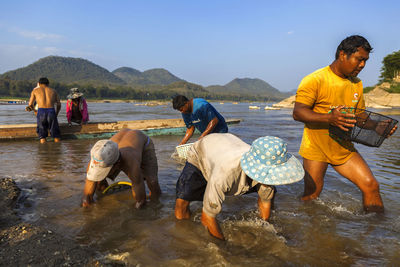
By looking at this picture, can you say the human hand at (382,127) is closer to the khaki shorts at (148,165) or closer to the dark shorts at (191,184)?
the dark shorts at (191,184)

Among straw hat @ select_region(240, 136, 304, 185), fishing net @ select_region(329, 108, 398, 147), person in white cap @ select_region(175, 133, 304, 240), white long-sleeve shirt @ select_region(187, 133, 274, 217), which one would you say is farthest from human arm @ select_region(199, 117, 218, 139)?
straw hat @ select_region(240, 136, 304, 185)

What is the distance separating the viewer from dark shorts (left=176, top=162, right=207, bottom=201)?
9.15 ft

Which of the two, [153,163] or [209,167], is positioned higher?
[209,167]

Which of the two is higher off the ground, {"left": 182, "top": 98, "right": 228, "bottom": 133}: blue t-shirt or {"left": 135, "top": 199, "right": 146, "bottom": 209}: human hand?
{"left": 182, "top": 98, "right": 228, "bottom": 133}: blue t-shirt

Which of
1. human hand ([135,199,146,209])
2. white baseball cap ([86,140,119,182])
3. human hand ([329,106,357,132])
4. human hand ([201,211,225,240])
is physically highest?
human hand ([329,106,357,132])

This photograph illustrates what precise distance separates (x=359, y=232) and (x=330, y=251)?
0.57 m

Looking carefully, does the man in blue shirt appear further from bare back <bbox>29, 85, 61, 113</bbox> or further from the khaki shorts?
bare back <bbox>29, 85, 61, 113</bbox>

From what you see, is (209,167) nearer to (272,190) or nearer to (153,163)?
(272,190)

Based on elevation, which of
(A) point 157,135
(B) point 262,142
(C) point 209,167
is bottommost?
(A) point 157,135

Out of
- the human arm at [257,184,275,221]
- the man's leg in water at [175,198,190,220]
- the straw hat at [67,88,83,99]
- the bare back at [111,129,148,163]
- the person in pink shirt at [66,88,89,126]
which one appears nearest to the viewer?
the human arm at [257,184,275,221]

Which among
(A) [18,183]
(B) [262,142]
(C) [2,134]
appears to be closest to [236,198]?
(B) [262,142]

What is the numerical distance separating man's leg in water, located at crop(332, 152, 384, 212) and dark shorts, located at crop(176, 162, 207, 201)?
61.3 inches

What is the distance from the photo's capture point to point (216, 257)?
2.37 metres

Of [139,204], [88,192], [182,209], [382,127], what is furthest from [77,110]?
[382,127]
